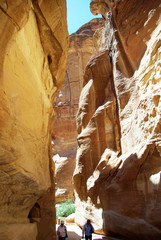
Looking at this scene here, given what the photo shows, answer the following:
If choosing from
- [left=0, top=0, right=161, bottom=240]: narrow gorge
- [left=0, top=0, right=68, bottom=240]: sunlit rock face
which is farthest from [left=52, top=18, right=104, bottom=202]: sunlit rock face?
[left=0, top=0, right=68, bottom=240]: sunlit rock face

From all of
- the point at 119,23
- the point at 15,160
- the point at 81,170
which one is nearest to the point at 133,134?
the point at 81,170

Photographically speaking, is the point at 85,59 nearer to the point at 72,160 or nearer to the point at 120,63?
the point at 72,160

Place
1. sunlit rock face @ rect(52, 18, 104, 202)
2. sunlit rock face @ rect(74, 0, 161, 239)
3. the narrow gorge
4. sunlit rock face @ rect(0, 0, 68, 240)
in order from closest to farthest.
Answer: sunlit rock face @ rect(0, 0, 68, 240)
the narrow gorge
sunlit rock face @ rect(74, 0, 161, 239)
sunlit rock face @ rect(52, 18, 104, 202)

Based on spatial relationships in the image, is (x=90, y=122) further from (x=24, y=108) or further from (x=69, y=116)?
(x=69, y=116)

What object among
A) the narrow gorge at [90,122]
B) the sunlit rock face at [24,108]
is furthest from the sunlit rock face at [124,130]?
the sunlit rock face at [24,108]

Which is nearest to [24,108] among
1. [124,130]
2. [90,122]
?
[124,130]

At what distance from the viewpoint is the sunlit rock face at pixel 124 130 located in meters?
7.15

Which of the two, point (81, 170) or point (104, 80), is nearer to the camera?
point (81, 170)

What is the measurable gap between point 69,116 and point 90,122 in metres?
14.3

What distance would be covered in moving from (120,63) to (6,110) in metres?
7.75

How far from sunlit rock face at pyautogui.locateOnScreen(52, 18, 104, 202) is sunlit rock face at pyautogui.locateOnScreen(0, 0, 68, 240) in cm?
1328

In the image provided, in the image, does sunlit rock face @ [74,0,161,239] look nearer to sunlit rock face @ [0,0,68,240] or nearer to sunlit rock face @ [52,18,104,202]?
sunlit rock face @ [0,0,68,240]

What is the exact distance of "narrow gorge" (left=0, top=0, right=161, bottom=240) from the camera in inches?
183

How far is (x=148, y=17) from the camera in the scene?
8906 millimetres
